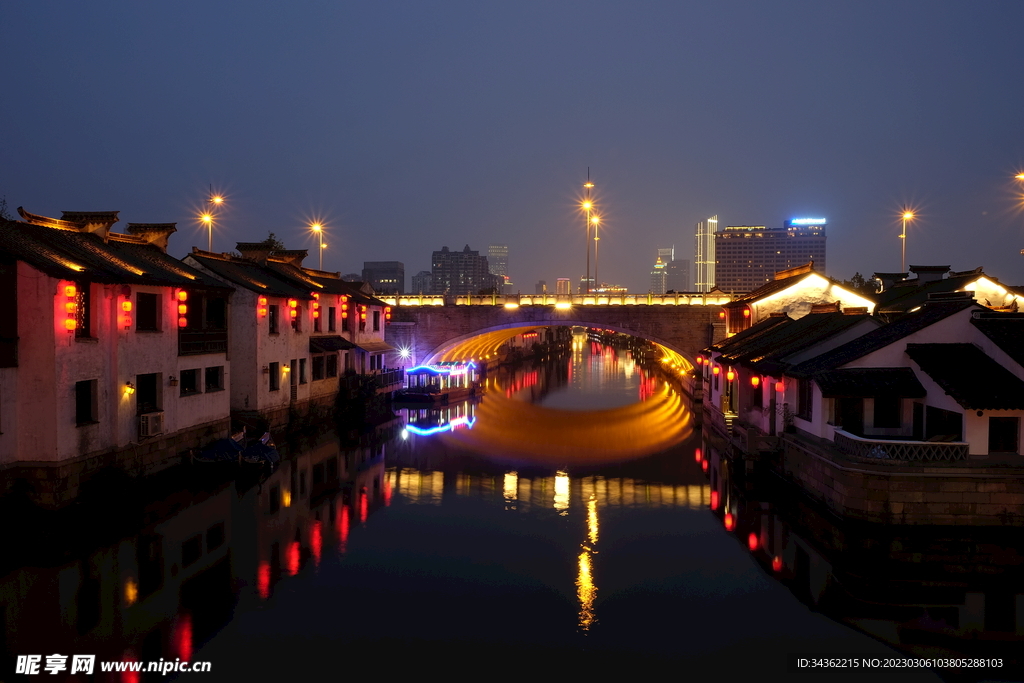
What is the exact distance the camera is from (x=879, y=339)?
85.0ft

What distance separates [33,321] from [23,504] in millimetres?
5295

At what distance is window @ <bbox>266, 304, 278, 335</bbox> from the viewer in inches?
1518

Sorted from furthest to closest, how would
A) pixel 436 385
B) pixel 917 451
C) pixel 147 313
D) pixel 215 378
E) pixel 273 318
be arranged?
pixel 436 385 → pixel 273 318 → pixel 215 378 → pixel 147 313 → pixel 917 451

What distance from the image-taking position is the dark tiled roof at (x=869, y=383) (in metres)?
23.8

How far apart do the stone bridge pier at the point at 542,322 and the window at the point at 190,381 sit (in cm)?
3404

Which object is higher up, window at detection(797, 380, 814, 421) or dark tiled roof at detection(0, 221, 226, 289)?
dark tiled roof at detection(0, 221, 226, 289)

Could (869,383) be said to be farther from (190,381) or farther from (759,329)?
(190,381)

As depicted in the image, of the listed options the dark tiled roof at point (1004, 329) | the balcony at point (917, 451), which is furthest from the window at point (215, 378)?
the dark tiled roof at point (1004, 329)

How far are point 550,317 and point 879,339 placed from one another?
37.2 meters

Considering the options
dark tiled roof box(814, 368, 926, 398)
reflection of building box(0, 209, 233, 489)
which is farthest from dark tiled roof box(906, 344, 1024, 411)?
reflection of building box(0, 209, 233, 489)

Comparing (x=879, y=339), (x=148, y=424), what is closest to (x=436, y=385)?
(x=148, y=424)

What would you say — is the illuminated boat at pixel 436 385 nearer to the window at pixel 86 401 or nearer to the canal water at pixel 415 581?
the canal water at pixel 415 581

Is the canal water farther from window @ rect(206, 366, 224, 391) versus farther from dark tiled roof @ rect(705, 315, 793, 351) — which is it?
dark tiled roof @ rect(705, 315, 793, 351)

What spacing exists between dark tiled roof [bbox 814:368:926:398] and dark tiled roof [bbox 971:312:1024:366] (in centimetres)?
254
